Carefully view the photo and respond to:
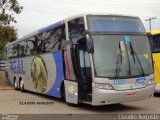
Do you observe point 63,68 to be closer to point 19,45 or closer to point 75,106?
point 75,106

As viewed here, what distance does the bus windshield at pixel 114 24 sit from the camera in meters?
13.5

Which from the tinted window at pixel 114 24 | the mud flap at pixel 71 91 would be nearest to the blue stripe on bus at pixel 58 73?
the mud flap at pixel 71 91

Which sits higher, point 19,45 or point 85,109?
point 19,45

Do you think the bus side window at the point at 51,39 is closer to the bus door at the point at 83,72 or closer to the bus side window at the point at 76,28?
the bus side window at the point at 76,28

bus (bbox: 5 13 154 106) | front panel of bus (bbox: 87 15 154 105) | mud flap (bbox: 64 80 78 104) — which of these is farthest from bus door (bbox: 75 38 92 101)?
front panel of bus (bbox: 87 15 154 105)

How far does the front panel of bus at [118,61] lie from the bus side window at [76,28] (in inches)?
17.0

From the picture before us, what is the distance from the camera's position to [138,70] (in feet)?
43.6

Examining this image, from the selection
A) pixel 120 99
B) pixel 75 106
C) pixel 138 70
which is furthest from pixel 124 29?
pixel 75 106

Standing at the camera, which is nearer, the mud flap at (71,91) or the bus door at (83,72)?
the bus door at (83,72)

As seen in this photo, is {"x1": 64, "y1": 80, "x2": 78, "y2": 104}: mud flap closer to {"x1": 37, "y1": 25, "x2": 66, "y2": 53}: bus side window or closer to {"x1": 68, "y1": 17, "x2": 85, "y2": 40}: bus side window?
{"x1": 68, "y1": 17, "x2": 85, "y2": 40}: bus side window

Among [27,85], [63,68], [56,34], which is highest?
[56,34]

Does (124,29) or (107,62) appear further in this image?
(124,29)

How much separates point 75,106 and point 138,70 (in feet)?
10.1

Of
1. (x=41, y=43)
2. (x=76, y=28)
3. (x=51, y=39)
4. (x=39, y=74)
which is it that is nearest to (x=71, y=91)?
(x=76, y=28)
